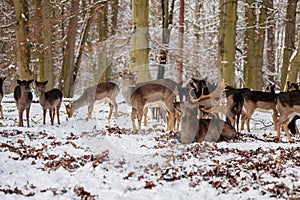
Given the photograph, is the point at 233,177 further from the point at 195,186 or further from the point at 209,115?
the point at 209,115

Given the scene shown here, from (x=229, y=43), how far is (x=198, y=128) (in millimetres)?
5113

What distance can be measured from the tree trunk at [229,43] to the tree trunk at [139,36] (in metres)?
2.67

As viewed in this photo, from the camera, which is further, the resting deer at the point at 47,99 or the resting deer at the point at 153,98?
the resting deer at the point at 47,99

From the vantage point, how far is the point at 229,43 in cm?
1309

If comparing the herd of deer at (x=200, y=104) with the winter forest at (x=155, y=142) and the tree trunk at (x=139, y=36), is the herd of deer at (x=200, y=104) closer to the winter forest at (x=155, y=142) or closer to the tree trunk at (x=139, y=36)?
the winter forest at (x=155, y=142)

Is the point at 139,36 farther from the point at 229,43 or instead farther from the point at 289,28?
the point at 289,28

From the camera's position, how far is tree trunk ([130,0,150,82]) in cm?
1241

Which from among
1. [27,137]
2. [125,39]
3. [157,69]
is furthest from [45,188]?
[157,69]

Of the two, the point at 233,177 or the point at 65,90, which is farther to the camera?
the point at 65,90

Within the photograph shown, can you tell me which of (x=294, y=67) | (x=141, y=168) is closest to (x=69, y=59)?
(x=294, y=67)

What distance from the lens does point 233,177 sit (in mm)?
5797

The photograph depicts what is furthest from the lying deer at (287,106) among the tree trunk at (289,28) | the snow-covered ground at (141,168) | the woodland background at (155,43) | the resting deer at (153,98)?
the tree trunk at (289,28)

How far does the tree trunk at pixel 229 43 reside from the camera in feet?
42.7

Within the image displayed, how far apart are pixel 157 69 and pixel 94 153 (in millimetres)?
8746
